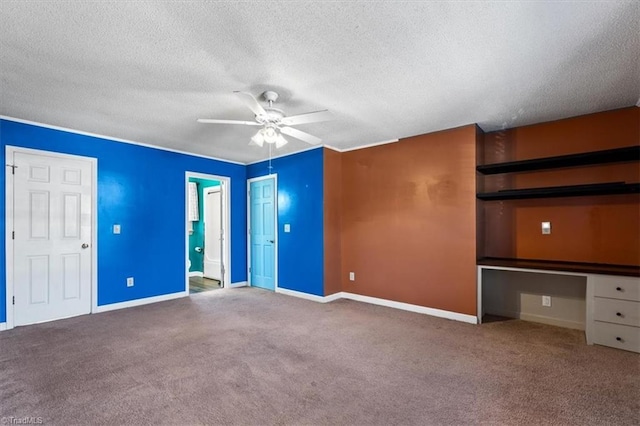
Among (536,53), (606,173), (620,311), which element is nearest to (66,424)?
(536,53)

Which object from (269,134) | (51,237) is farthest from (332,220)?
(51,237)

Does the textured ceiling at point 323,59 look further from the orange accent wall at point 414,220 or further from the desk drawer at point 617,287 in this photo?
the desk drawer at point 617,287

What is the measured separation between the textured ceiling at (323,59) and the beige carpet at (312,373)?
236cm

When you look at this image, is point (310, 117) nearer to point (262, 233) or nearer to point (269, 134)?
point (269, 134)

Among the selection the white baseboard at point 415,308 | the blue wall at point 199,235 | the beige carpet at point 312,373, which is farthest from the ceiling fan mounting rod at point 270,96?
the blue wall at point 199,235

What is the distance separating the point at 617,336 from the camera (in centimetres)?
284

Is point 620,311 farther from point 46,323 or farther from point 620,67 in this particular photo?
point 46,323

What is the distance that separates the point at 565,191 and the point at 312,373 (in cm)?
312

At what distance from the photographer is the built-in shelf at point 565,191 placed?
2.98m

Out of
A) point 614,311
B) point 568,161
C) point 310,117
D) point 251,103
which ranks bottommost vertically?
point 614,311

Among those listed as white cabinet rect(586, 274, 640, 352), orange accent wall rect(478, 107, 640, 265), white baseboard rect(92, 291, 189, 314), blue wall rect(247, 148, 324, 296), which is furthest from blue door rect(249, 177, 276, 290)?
white cabinet rect(586, 274, 640, 352)

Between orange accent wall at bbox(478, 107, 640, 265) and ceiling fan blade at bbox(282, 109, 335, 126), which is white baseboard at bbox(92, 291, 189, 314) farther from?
orange accent wall at bbox(478, 107, 640, 265)

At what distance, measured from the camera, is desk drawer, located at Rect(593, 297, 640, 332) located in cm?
276

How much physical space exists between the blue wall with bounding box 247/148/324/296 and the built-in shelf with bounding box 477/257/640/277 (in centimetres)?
228
